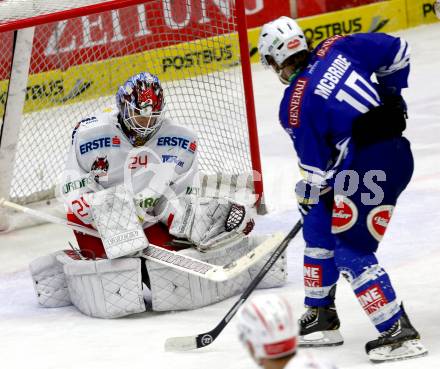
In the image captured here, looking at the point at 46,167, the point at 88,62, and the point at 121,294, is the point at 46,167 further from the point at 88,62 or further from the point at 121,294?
the point at 121,294

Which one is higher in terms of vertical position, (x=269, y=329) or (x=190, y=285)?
(x=269, y=329)

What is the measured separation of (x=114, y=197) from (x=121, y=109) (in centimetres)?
34

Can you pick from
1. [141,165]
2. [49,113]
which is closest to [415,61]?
[49,113]

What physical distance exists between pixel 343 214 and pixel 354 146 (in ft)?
Answer: 0.71

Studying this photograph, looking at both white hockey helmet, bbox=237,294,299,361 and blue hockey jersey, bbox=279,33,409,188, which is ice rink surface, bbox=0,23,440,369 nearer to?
blue hockey jersey, bbox=279,33,409,188

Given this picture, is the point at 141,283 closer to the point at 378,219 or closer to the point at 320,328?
the point at 320,328

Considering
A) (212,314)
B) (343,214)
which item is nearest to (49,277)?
(212,314)

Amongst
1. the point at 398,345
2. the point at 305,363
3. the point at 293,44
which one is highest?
the point at 293,44

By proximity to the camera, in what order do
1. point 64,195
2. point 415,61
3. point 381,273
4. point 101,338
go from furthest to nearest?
point 415,61, point 64,195, point 101,338, point 381,273

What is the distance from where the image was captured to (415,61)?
9.10 metres

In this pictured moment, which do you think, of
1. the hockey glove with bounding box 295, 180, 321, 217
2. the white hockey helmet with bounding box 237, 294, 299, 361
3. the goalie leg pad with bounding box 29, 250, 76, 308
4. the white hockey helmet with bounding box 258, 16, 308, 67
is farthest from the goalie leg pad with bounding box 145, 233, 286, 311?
the white hockey helmet with bounding box 237, 294, 299, 361

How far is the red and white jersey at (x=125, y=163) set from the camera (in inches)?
195

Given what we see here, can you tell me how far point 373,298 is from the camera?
3.95 metres

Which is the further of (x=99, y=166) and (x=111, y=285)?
(x=99, y=166)
